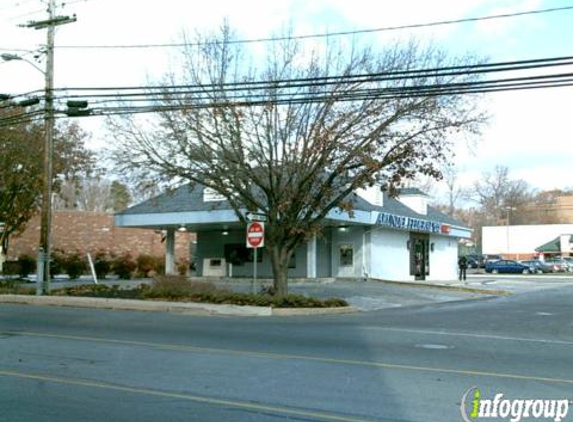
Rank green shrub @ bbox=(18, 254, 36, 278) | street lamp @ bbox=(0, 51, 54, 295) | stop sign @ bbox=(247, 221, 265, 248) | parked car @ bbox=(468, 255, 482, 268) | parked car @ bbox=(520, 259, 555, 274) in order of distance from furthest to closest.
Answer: parked car @ bbox=(468, 255, 482, 268) < parked car @ bbox=(520, 259, 555, 274) < green shrub @ bbox=(18, 254, 36, 278) < street lamp @ bbox=(0, 51, 54, 295) < stop sign @ bbox=(247, 221, 265, 248)

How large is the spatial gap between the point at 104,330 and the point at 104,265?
29163mm

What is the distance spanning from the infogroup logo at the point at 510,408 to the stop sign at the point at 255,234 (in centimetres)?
1394

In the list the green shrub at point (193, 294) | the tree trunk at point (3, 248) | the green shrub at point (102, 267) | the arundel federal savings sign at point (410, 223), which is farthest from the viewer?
the green shrub at point (102, 267)

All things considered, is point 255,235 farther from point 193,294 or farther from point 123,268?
point 123,268

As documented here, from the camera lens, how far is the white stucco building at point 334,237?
34750 millimetres

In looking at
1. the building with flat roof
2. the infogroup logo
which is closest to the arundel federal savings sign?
the infogroup logo

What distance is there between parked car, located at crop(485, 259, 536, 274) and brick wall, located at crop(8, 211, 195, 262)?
104ft

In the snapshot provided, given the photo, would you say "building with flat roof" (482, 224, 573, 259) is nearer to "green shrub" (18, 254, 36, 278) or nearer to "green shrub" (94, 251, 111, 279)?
"green shrub" (94, 251, 111, 279)

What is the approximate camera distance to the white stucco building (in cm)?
3475

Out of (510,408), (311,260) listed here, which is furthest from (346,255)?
(510,408)

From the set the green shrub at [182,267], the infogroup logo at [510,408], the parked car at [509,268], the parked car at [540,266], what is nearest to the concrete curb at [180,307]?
the infogroup logo at [510,408]

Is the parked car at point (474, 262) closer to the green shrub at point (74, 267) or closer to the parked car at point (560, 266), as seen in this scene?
the parked car at point (560, 266)

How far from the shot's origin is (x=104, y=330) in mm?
15430

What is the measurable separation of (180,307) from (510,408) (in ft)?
49.8
